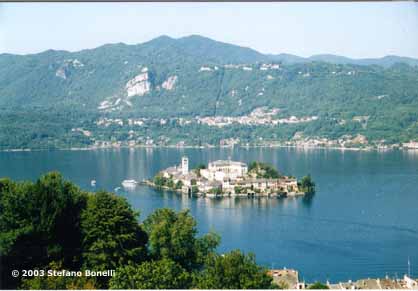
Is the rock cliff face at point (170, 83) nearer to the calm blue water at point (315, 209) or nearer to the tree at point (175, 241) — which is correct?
the calm blue water at point (315, 209)

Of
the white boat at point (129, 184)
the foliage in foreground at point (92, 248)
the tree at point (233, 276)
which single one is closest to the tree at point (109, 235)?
the foliage in foreground at point (92, 248)

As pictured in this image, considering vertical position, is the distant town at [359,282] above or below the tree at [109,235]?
below

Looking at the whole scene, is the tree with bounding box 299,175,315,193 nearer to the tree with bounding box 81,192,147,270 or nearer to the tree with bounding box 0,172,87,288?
the tree with bounding box 81,192,147,270

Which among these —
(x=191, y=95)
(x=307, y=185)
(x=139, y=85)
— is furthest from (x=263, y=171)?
(x=139, y=85)

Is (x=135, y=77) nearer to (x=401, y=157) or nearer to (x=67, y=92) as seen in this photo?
(x=67, y=92)

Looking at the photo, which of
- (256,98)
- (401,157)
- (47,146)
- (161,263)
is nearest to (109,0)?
(161,263)

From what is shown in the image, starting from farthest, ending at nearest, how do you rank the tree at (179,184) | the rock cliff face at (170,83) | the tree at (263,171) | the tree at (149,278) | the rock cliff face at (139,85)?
the rock cliff face at (170,83)
the rock cliff face at (139,85)
the tree at (263,171)
the tree at (179,184)
the tree at (149,278)

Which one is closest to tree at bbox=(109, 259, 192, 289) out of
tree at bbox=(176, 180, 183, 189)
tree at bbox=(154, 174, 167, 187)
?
tree at bbox=(176, 180, 183, 189)

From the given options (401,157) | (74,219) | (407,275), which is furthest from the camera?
(401,157)
